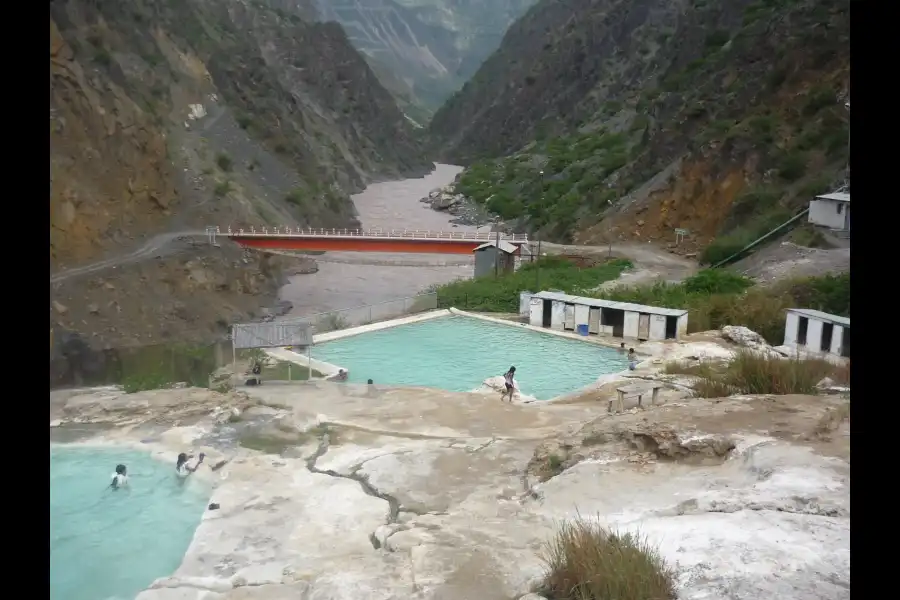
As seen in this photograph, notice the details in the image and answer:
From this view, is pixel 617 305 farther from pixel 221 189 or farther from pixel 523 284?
pixel 221 189

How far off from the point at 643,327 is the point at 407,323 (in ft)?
15.2

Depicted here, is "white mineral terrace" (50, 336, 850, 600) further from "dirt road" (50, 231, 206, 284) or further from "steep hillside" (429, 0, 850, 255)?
"dirt road" (50, 231, 206, 284)

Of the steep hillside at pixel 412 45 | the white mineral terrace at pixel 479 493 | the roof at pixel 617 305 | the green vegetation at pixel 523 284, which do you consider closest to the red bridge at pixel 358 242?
the green vegetation at pixel 523 284

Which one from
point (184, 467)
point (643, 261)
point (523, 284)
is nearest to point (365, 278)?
point (643, 261)

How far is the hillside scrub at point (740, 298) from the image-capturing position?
1437 centimetres

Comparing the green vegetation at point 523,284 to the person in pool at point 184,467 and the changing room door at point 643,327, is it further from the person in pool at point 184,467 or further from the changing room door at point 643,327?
the person in pool at point 184,467

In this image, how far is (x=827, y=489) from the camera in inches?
183

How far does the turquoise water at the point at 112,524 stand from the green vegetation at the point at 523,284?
1258 centimetres

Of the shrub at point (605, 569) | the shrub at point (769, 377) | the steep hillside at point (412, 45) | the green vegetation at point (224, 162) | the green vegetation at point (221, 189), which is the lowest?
the shrub at point (605, 569)

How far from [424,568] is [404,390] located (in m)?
6.07

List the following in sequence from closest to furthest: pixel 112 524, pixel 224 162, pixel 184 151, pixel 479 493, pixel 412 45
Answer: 1. pixel 112 524
2. pixel 479 493
3. pixel 184 151
4. pixel 224 162
5. pixel 412 45

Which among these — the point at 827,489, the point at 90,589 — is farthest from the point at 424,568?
the point at 827,489

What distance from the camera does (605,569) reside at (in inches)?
147
